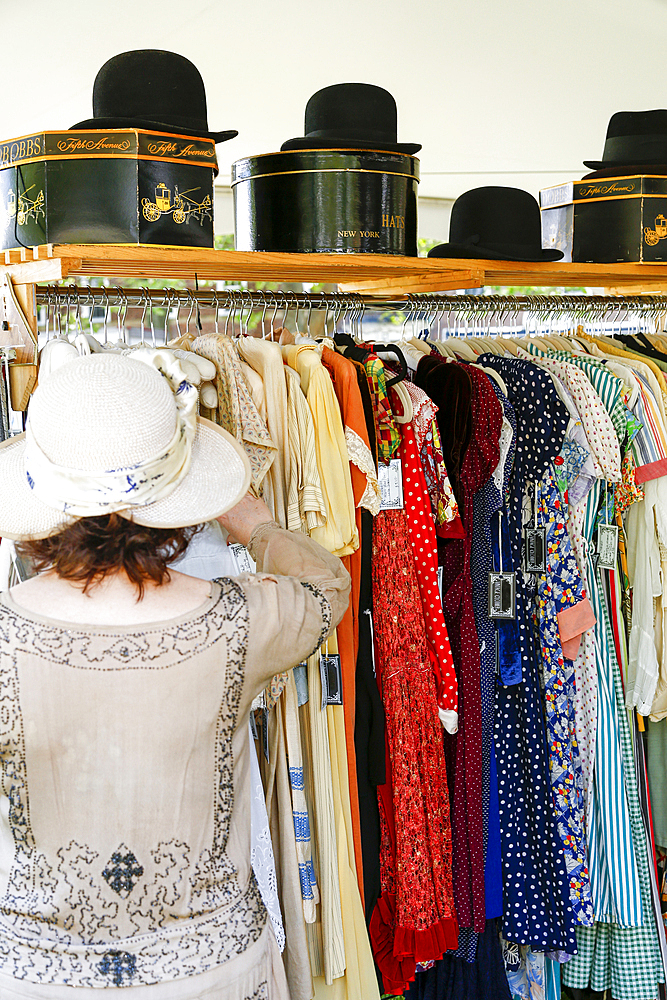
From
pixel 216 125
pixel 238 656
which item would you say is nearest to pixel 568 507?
pixel 238 656

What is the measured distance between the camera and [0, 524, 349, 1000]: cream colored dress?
1.30 meters

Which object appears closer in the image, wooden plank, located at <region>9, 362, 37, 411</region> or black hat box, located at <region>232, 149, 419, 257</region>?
wooden plank, located at <region>9, 362, 37, 411</region>

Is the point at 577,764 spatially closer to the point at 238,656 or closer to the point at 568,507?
the point at 568,507

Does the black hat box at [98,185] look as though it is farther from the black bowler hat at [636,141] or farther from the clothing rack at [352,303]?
the black bowler hat at [636,141]

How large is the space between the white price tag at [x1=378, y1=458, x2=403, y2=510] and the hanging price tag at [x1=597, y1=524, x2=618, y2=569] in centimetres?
65

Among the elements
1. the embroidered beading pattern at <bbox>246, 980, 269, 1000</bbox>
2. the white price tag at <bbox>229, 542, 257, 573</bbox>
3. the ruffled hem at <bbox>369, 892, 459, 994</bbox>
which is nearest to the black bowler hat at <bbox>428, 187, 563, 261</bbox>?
the white price tag at <bbox>229, 542, 257, 573</bbox>

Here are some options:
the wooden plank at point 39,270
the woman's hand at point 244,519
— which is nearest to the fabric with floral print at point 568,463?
the woman's hand at point 244,519

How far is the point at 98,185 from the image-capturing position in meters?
1.88

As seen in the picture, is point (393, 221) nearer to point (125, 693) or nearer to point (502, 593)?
point (502, 593)

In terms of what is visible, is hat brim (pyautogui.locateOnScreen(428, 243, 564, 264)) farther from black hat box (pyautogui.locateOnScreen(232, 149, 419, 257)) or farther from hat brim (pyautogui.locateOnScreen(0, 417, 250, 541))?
hat brim (pyautogui.locateOnScreen(0, 417, 250, 541))

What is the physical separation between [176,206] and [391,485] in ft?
2.63

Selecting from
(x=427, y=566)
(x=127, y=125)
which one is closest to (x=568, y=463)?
(x=427, y=566)

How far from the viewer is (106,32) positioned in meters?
3.29

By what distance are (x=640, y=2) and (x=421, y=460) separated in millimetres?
2677
